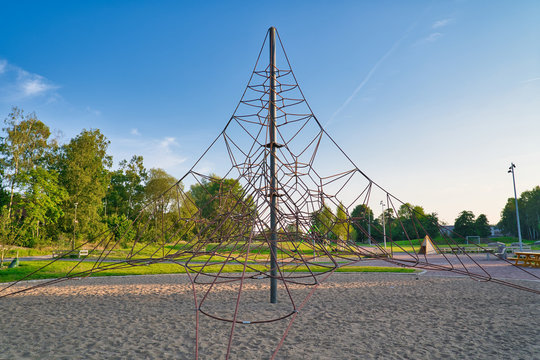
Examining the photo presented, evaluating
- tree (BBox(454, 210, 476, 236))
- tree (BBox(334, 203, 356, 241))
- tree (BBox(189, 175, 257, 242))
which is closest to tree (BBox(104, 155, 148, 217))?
tree (BBox(334, 203, 356, 241))

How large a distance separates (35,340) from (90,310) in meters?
2.03

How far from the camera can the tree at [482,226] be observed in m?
55.4

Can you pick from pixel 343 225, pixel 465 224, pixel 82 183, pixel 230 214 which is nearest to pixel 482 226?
pixel 465 224

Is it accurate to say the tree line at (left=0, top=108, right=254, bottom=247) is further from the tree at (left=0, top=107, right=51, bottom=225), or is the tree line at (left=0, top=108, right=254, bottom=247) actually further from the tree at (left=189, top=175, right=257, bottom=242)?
the tree at (left=189, top=175, right=257, bottom=242)

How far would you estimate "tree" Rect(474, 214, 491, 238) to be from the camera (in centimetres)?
5539

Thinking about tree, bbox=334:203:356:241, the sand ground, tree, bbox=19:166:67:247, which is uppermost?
tree, bbox=19:166:67:247

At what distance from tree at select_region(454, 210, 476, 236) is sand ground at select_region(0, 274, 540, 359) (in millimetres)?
51654

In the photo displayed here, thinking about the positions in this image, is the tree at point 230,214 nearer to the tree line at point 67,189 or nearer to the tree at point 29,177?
the tree line at point 67,189

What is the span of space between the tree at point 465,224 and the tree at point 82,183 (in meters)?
52.9

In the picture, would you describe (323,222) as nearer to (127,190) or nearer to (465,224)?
(127,190)

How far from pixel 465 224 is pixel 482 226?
2.73 m

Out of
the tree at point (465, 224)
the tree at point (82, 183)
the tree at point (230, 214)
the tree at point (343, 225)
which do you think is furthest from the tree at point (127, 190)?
the tree at point (465, 224)

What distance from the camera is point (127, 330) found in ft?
18.8

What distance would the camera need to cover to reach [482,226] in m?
55.5
